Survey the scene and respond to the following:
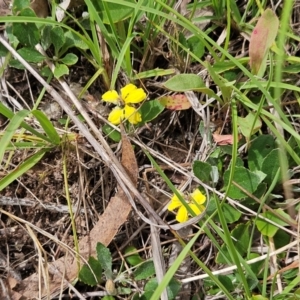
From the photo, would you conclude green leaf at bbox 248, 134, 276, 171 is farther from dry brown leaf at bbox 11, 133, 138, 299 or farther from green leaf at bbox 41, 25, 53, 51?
green leaf at bbox 41, 25, 53, 51

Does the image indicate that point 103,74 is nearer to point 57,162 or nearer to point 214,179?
point 57,162

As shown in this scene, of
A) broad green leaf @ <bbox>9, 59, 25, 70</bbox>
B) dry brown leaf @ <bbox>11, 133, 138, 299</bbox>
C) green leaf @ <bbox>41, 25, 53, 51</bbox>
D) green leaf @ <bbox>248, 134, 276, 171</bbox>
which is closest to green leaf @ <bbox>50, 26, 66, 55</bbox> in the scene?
green leaf @ <bbox>41, 25, 53, 51</bbox>

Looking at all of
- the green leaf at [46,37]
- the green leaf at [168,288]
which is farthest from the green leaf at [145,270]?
the green leaf at [46,37]

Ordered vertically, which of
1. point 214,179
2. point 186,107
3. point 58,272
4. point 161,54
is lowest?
point 58,272

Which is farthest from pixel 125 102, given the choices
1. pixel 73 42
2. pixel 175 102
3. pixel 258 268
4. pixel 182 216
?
pixel 258 268

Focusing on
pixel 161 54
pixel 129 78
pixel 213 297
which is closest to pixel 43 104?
pixel 129 78

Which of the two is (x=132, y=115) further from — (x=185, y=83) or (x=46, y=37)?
(x=46, y=37)
